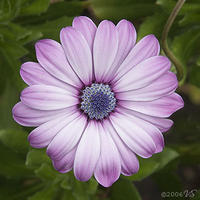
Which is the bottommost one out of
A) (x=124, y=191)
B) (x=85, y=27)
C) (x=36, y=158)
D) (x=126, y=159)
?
(x=124, y=191)

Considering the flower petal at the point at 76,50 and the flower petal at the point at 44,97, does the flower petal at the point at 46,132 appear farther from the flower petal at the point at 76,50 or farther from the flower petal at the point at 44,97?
the flower petal at the point at 76,50

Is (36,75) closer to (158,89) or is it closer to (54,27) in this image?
(158,89)

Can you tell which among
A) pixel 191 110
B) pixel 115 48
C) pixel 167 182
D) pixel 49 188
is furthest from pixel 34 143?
pixel 191 110

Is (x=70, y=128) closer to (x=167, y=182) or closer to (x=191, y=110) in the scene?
(x=167, y=182)

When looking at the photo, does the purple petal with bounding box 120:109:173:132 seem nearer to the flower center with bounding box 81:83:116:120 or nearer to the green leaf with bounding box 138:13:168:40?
the flower center with bounding box 81:83:116:120

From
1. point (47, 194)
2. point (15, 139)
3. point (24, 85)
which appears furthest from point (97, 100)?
point (47, 194)

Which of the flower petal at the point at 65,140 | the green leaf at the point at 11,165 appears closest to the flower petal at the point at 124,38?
the flower petal at the point at 65,140
